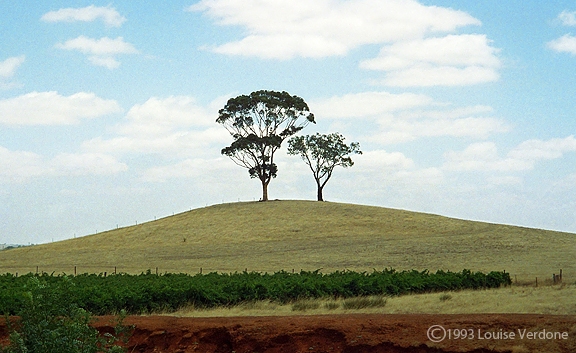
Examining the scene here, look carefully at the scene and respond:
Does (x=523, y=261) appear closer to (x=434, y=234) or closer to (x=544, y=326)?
(x=434, y=234)

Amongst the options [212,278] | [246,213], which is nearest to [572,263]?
[212,278]

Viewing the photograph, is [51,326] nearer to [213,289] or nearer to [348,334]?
[348,334]

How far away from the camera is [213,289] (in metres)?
24.1

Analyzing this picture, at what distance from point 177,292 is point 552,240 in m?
49.4

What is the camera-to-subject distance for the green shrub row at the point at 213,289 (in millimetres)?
21719

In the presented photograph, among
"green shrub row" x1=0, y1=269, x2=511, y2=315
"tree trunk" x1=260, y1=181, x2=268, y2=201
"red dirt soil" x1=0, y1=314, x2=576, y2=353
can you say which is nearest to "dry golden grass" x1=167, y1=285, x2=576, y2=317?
"green shrub row" x1=0, y1=269, x2=511, y2=315

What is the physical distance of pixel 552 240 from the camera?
6312 cm

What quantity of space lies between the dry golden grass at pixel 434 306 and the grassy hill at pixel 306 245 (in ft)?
43.0

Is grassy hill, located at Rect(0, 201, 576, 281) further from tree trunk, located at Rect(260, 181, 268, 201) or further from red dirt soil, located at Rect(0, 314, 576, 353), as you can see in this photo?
red dirt soil, located at Rect(0, 314, 576, 353)

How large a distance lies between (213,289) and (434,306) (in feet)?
26.0

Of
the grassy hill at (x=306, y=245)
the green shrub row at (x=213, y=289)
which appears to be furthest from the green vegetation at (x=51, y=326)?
the grassy hill at (x=306, y=245)

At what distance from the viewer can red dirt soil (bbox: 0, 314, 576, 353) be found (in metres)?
12.2

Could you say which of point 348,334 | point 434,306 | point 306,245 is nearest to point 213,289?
point 434,306

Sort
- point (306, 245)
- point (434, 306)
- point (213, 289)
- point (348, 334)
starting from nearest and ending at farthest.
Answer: point (348, 334)
point (434, 306)
point (213, 289)
point (306, 245)
